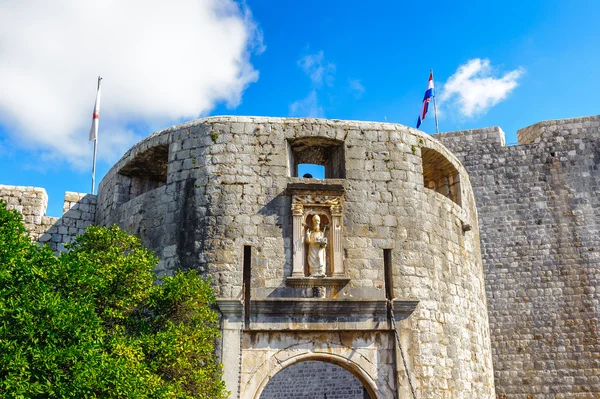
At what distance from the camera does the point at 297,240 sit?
9.34 meters

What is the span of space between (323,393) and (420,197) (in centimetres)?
821

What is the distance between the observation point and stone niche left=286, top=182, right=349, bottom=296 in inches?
361

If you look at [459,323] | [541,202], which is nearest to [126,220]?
[459,323]

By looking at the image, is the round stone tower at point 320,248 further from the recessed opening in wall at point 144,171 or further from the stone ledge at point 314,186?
the recessed opening in wall at point 144,171

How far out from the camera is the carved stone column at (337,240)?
9273mm

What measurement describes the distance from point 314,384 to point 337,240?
823 cm

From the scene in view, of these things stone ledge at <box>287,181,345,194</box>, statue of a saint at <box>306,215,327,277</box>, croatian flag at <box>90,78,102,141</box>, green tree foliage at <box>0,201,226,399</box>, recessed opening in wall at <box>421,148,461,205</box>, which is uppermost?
croatian flag at <box>90,78,102,141</box>

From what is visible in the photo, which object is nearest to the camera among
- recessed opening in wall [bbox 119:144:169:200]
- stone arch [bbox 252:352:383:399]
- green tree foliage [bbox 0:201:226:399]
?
green tree foliage [bbox 0:201:226:399]

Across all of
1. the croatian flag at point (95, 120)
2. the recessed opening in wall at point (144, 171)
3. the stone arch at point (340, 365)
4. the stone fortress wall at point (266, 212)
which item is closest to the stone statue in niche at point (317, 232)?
the stone fortress wall at point (266, 212)

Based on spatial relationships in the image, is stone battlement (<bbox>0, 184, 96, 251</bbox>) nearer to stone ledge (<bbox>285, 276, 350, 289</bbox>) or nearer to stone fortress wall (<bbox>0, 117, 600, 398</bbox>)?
stone fortress wall (<bbox>0, 117, 600, 398</bbox>)

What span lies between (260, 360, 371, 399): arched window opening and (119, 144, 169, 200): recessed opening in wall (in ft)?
23.7

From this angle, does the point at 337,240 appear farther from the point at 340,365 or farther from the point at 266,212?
the point at 340,365

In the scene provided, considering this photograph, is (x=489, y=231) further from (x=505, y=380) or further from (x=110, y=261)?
(x=110, y=261)

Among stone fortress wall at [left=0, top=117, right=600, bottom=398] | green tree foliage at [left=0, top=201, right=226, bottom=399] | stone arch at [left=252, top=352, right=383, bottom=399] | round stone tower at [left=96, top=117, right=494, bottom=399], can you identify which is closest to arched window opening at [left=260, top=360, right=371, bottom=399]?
round stone tower at [left=96, top=117, right=494, bottom=399]
